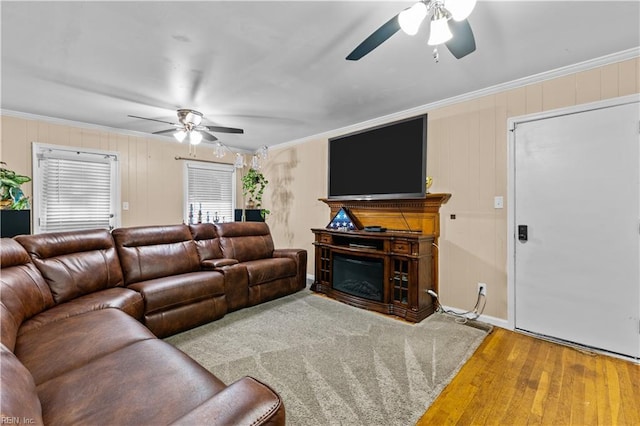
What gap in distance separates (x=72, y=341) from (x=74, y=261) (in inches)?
49.1

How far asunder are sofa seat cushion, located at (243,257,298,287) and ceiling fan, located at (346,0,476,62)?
256 centimetres

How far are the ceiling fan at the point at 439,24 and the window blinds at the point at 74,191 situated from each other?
4.34 meters

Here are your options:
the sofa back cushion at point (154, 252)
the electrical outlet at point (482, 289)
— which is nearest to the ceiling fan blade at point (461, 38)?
the electrical outlet at point (482, 289)

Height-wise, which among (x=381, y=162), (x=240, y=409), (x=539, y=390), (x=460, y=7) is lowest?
(x=539, y=390)

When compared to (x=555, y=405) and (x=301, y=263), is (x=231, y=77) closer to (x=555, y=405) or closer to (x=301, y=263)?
(x=301, y=263)

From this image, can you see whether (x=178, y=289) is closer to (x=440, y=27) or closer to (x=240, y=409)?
(x=240, y=409)

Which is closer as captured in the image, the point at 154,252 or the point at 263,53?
the point at 263,53

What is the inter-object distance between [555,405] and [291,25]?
296 centimetres

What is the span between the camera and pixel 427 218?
3.38m

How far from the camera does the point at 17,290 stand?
1835 mm

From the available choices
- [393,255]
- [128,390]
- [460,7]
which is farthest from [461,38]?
[128,390]

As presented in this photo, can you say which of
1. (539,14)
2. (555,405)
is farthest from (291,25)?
(555,405)

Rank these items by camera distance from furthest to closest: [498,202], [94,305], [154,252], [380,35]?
[154,252], [498,202], [94,305], [380,35]

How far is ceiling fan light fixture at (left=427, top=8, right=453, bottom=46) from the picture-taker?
147 cm
